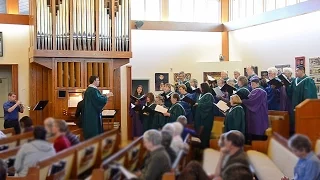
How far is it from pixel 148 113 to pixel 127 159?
24.6 inches

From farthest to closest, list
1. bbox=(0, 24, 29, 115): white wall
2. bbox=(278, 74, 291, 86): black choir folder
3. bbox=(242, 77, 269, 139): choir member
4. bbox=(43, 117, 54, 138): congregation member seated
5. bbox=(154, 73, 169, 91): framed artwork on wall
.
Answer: bbox=(0, 24, 29, 115): white wall, bbox=(278, 74, 291, 86): black choir folder, bbox=(154, 73, 169, 91): framed artwork on wall, bbox=(242, 77, 269, 139): choir member, bbox=(43, 117, 54, 138): congregation member seated

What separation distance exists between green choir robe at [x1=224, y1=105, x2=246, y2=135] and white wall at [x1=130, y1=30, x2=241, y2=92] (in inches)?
370

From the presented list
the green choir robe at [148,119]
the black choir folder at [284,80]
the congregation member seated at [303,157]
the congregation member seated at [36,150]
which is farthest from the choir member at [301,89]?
the congregation member seated at [36,150]

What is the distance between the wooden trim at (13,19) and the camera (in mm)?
11430

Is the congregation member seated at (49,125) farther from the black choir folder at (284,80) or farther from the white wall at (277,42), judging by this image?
the white wall at (277,42)

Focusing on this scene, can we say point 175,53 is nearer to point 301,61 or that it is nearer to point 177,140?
point 301,61

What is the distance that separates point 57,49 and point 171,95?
23.3 feet

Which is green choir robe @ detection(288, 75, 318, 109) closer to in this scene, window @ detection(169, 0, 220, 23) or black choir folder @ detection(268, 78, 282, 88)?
black choir folder @ detection(268, 78, 282, 88)

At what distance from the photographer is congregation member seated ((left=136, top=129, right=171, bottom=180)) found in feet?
5.54

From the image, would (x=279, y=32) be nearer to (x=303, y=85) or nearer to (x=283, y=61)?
(x=283, y=61)

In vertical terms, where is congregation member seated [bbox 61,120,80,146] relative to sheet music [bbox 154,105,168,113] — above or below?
below

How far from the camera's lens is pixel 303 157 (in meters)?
2.04

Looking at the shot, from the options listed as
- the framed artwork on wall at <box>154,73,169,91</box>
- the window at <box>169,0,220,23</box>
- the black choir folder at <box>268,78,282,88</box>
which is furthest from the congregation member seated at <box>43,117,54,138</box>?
the window at <box>169,0,220,23</box>

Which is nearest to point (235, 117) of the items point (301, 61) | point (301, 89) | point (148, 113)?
point (148, 113)
